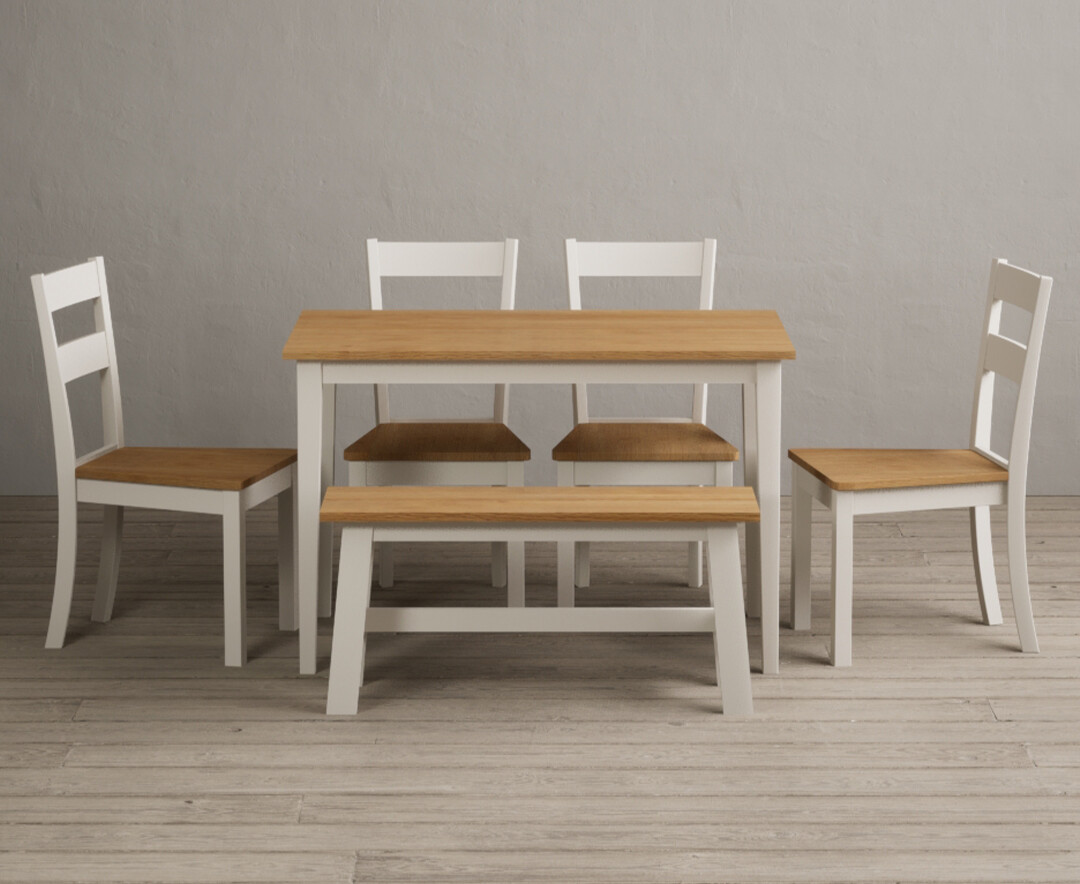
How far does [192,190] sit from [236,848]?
113 inches

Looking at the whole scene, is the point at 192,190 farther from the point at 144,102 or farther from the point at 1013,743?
the point at 1013,743

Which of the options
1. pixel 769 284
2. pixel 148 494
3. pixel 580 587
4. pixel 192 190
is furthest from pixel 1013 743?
pixel 192 190

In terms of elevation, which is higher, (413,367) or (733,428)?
(413,367)

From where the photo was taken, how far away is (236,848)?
227cm

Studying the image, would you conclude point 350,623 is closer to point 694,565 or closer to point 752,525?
point 752,525

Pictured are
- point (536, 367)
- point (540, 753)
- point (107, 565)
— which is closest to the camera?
point (540, 753)

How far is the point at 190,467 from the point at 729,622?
1.32 metres

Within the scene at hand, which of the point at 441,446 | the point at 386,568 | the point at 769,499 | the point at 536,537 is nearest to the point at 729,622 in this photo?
the point at 769,499

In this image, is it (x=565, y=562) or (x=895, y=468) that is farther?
(x=565, y=562)

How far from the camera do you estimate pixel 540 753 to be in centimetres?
264

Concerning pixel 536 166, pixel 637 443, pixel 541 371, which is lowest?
pixel 637 443

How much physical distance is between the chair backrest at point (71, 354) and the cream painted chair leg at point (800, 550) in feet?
5.70

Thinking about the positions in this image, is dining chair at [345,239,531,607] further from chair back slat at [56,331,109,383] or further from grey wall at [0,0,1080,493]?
grey wall at [0,0,1080,493]

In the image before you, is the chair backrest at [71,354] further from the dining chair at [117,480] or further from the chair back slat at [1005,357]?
the chair back slat at [1005,357]
